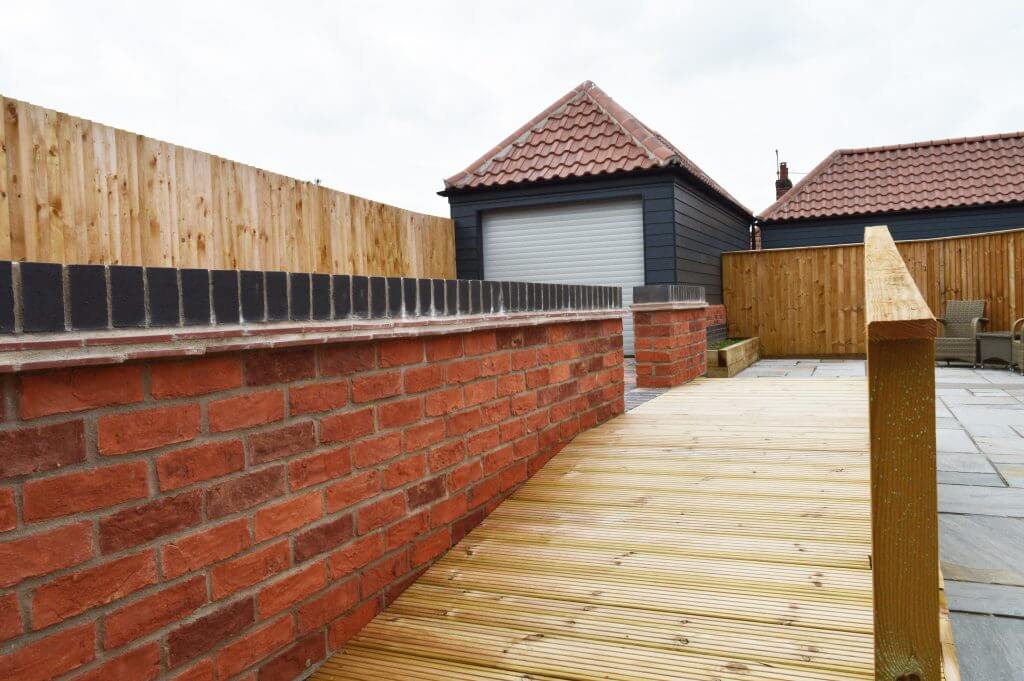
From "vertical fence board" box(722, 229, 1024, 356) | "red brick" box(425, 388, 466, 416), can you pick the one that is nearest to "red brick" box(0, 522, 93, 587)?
"red brick" box(425, 388, 466, 416)

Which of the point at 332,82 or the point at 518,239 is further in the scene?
the point at 332,82

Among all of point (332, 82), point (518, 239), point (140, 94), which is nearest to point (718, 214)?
point (518, 239)

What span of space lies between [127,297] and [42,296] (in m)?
0.15

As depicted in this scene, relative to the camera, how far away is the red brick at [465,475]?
2.40m

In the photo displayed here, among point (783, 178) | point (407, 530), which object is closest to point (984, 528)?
point (407, 530)

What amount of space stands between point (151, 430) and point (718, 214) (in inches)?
494

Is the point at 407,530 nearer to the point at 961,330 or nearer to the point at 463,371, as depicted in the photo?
the point at 463,371

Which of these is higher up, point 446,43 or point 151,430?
point 446,43

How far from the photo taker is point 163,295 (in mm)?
1328

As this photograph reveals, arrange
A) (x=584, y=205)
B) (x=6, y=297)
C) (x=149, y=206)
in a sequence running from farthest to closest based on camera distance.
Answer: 1. (x=584, y=205)
2. (x=149, y=206)
3. (x=6, y=297)

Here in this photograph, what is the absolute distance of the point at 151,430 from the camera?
134cm

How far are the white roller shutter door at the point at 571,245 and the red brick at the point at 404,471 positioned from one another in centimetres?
805

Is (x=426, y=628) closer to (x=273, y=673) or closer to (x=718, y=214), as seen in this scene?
(x=273, y=673)

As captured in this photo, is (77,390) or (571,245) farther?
(571,245)
